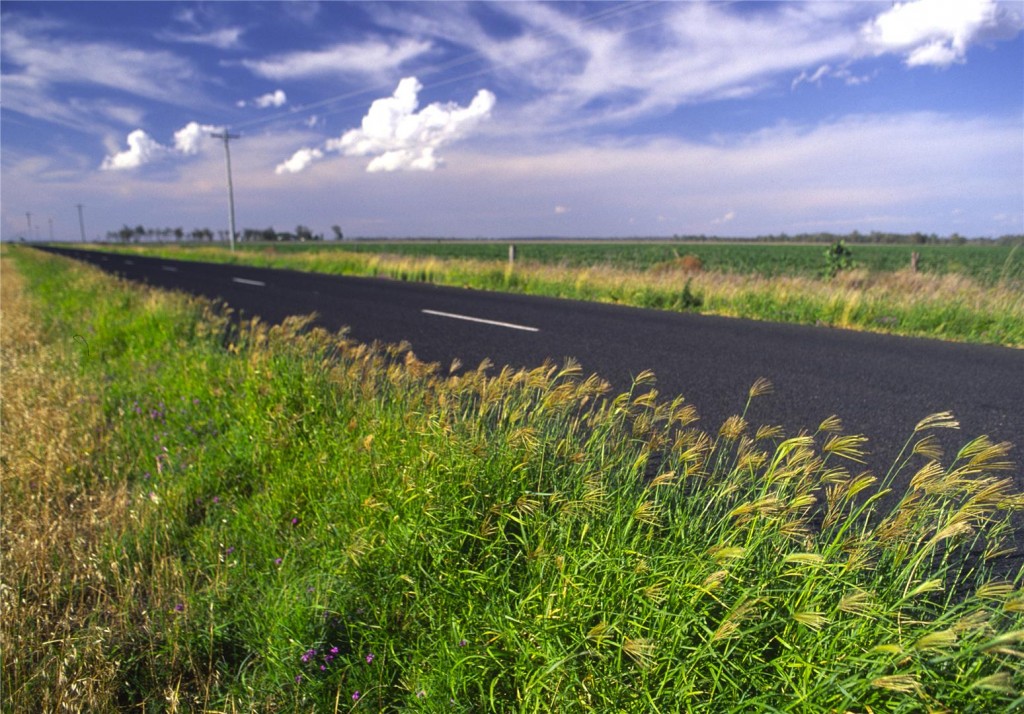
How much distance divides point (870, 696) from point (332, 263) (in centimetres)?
2577

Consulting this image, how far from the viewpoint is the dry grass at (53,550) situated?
2023 mm

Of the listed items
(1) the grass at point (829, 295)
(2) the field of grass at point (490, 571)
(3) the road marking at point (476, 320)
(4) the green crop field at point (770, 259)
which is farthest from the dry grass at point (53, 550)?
(4) the green crop field at point (770, 259)

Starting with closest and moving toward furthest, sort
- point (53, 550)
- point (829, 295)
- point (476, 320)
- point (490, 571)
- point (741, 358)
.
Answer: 1. point (490, 571)
2. point (53, 550)
3. point (741, 358)
4. point (476, 320)
5. point (829, 295)

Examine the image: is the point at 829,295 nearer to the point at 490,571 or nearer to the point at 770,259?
the point at 490,571

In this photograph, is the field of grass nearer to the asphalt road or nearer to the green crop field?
the asphalt road

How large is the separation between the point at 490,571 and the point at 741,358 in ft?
16.9

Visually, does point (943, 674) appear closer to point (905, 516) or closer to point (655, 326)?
point (905, 516)

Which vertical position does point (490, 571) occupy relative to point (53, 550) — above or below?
above

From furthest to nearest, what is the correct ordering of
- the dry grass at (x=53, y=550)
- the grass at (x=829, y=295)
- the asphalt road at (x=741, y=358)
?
the grass at (x=829, y=295)
the asphalt road at (x=741, y=358)
the dry grass at (x=53, y=550)

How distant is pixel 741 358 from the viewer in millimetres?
6340

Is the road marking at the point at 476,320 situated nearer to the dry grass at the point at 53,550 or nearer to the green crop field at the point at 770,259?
the dry grass at the point at 53,550

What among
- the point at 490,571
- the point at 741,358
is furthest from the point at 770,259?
the point at 490,571

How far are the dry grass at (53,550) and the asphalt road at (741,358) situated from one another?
3.29 m

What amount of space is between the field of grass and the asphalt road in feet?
2.66
